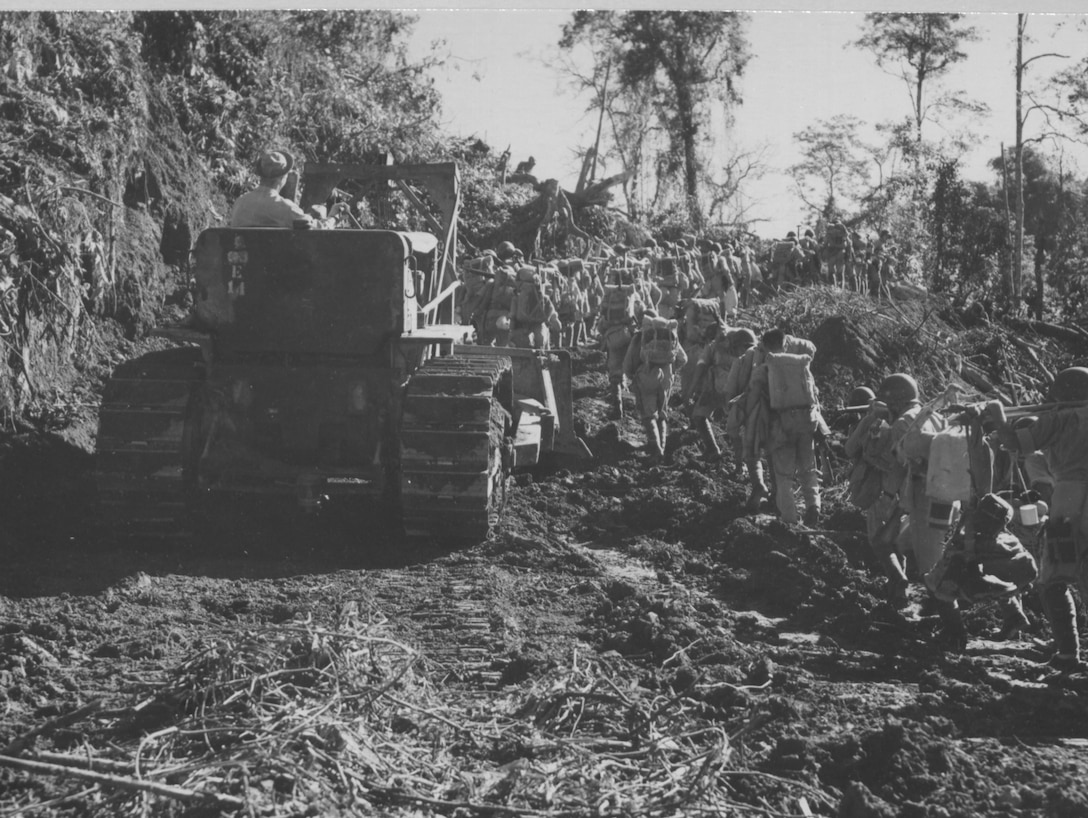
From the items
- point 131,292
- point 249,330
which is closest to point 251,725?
point 249,330

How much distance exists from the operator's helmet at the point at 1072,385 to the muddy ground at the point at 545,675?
4.55 feet

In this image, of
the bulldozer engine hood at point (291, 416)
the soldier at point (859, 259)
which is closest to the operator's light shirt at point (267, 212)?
the bulldozer engine hood at point (291, 416)

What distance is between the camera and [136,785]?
13.8 feet

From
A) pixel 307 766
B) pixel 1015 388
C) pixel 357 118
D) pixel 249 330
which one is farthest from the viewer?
pixel 357 118

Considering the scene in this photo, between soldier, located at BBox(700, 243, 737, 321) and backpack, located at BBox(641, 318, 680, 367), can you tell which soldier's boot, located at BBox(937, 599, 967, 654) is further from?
soldier, located at BBox(700, 243, 737, 321)

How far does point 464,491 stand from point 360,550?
38.1 inches

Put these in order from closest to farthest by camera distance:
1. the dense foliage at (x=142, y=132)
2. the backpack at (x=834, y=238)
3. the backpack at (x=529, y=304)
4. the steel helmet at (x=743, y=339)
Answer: the dense foliage at (x=142, y=132), the steel helmet at (x=743, y=339), the backpack at (x=529, y=304), the backpack at (x=834, y=238)

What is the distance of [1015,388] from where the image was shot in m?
14.4

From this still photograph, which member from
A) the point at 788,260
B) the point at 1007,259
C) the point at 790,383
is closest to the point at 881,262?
the point at 1007,259

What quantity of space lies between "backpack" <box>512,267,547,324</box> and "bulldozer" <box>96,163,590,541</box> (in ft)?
26.3

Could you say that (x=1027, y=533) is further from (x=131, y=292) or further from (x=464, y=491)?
(x=131, y=292)

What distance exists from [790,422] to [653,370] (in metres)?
3.45

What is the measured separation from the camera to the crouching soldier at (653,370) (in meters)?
13.9

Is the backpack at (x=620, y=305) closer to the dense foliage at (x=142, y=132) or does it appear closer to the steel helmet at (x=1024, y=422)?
the dense foliage at (x=142, y=132)
